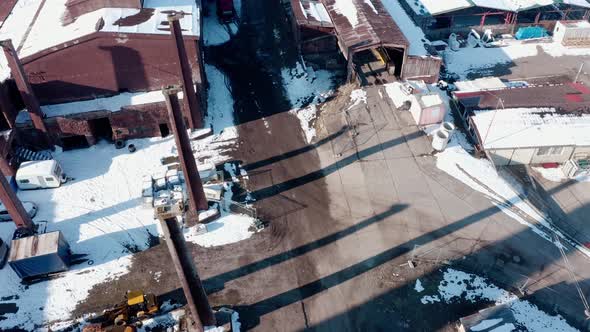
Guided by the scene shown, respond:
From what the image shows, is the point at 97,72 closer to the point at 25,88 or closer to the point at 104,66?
the point at 104,66

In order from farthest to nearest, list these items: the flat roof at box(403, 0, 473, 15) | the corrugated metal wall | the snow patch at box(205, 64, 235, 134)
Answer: the flat roof at box(403, 0, 473, 15) < the corrugated metal wall < the snow patch at box(205, 64, 235, 134)

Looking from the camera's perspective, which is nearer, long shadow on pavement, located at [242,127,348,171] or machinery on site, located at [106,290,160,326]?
machinery on site, located at [106,290,160,326]

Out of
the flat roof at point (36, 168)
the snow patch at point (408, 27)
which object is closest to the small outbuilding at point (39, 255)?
the flat roof at point (36, 168)

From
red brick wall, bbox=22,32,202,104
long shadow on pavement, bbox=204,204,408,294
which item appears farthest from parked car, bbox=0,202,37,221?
long shadow on pavement, bbox=204,204,408,294

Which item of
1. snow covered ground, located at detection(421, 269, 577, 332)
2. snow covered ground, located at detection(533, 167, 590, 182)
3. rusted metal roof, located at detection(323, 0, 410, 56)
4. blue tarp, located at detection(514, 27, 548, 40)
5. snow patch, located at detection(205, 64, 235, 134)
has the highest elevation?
rusted metal roof, located at detection(323, 0, 410, 56)

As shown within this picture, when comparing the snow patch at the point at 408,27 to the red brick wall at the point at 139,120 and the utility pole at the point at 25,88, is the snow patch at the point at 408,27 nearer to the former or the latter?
the red brick wall at the point at 139,120

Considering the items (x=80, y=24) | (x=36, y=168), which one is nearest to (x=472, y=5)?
(x=80, y=24)

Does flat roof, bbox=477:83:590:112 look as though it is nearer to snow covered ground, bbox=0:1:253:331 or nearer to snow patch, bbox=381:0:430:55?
snow patch, bbox=381:0:430:55
